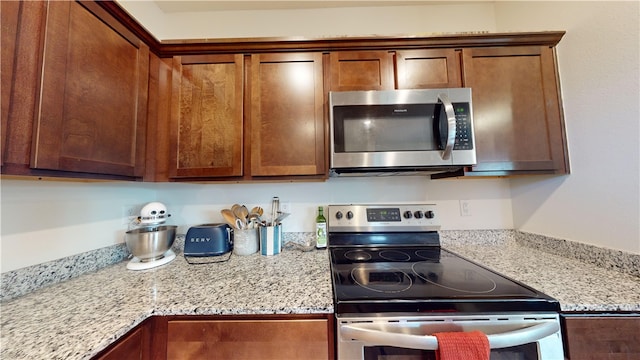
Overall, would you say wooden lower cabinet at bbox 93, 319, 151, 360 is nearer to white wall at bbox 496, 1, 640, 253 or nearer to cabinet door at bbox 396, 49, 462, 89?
cabinet door at bbox 396, 49, 462, 89

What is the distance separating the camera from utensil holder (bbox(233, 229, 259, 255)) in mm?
1347

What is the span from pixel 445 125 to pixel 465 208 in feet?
2.49

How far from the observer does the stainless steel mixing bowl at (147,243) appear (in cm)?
113

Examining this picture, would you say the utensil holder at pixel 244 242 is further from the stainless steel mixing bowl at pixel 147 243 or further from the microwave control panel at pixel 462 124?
the microwave control panel at pixel 462 124

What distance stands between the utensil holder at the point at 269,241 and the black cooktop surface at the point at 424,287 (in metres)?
0.36

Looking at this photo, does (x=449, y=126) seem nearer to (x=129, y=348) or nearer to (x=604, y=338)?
(x=604, y=338)

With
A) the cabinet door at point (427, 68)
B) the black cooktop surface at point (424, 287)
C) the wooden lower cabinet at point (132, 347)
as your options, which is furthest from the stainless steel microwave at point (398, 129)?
the wooden lower cabinet at point (132, 347)

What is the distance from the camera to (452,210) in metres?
1.56

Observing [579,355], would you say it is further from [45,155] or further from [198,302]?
[45,155]

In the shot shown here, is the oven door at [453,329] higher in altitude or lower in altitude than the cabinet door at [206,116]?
lower

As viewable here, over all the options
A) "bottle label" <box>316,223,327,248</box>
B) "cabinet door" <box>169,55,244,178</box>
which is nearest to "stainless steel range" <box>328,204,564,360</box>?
"bottle label" <box>316,223,327,248</box>

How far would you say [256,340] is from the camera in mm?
780

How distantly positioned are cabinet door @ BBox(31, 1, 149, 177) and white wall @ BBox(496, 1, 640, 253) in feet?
7.44

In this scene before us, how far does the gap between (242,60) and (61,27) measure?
70cm
